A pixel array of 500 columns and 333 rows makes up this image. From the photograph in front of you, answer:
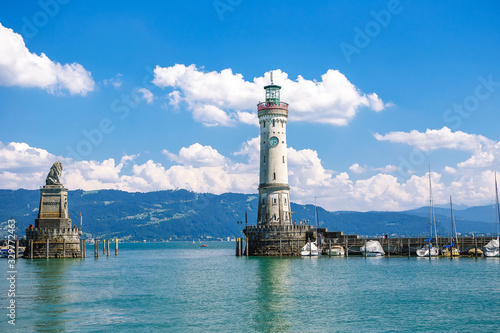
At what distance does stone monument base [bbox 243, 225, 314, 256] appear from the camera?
310ft

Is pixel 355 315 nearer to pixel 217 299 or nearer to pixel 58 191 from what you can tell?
pixel 217 299

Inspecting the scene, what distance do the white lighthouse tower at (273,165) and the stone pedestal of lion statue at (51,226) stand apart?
33.3 metres

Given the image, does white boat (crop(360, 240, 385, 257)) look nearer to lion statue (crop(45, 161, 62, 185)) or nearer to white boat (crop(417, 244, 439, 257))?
white boat (crop(417, 244, 439, 257))

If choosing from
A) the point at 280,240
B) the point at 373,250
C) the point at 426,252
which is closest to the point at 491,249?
the point at 426,252

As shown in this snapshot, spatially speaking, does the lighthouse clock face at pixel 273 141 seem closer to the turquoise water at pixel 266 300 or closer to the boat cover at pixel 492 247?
the turquoise water at pixel 266 300

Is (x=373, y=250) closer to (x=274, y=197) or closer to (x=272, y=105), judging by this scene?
(x=274, y=197)

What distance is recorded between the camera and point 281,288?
55.3m

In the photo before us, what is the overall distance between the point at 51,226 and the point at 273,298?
57367 mm

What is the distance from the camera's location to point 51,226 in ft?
309

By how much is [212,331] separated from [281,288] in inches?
801

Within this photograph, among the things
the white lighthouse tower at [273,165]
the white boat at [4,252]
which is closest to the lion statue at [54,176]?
the white boat at [4,252]

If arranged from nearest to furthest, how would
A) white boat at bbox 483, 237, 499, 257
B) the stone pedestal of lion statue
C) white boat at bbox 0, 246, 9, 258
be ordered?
white boat at bbox 483, 237, 499, 257 → the stone pedestal of lion statue → white boat at bbox 0, 246, 9, 258

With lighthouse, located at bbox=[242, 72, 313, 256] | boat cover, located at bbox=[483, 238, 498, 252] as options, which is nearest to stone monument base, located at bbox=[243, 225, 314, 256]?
lighthouse, located at bbox=[242, 72, 313, 256]

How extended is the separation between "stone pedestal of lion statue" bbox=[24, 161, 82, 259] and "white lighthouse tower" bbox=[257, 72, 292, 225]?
109ft
